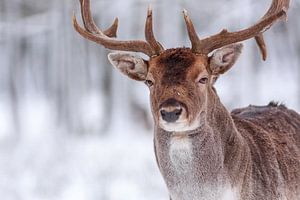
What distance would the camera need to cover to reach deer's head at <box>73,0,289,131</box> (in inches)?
222

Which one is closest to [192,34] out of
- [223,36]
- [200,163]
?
[223,36]

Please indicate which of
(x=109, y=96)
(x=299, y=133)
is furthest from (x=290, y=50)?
(x=299, y=133)

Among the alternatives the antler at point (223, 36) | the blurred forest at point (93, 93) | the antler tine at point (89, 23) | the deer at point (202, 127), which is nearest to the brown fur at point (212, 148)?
the deer at point (202, 127)

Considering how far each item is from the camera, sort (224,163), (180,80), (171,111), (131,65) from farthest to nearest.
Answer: (131,65) → (224,163) → (180,80) → (171,111)

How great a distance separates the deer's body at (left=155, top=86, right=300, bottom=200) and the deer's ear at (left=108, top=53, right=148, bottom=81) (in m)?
0.53

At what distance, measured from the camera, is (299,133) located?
7.39 metres

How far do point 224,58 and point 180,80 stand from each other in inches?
22.2

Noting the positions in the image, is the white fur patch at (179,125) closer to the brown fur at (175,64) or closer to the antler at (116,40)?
the brown fur at (175,64)

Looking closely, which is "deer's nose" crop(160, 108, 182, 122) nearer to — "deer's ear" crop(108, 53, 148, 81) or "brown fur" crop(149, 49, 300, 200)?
"brown fur" crop(149, 49, 300, 200)

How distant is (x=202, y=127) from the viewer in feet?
19.3

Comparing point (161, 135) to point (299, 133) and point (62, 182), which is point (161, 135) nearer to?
point (299, 133)

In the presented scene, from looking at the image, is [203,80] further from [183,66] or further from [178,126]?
[178,126]

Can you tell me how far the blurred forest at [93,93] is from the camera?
14.9 meters

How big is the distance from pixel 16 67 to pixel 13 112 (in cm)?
413
